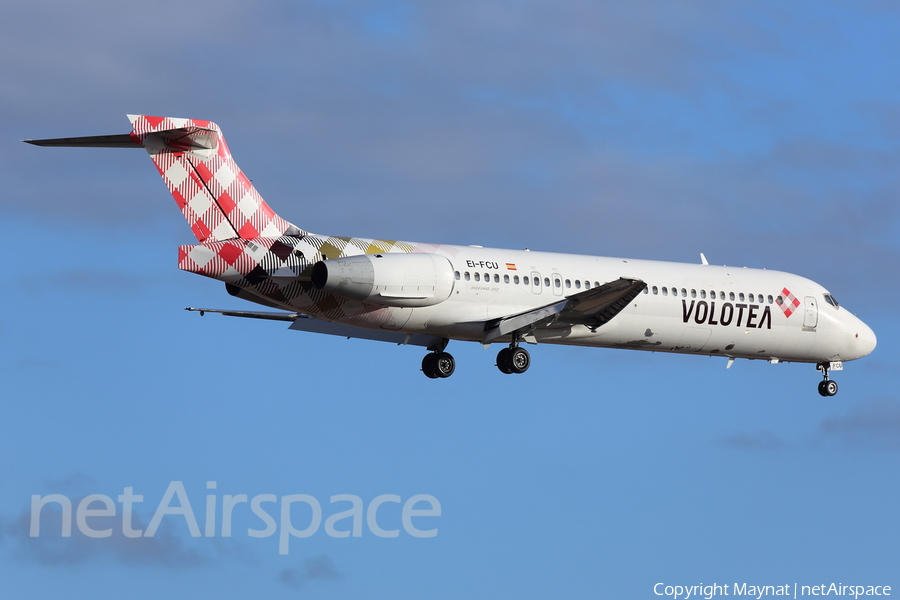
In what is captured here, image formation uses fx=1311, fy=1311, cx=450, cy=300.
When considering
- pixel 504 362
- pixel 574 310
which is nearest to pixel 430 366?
pixel 504 362

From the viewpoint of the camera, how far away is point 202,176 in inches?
1120

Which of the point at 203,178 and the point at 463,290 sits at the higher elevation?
the point at 203,178

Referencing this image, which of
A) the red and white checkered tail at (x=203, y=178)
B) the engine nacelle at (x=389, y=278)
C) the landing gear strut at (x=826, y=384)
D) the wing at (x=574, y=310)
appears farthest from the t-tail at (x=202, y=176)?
the landing gear strut at (x=826, y=384)

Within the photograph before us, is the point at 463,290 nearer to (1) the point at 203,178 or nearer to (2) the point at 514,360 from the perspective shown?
(2) the point at 514,360

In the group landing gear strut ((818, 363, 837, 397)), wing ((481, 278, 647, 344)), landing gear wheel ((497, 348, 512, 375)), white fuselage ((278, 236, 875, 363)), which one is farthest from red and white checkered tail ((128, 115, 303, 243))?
landing gear strut ((818, 363, 837, 397))

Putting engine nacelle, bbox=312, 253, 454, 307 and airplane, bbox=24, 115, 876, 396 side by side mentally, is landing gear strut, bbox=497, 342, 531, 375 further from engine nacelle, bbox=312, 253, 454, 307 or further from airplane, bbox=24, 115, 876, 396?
engine nacelle, bbox=312, 253, 454, 307

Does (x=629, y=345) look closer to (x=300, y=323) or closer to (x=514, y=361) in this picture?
(x=514, y=361)

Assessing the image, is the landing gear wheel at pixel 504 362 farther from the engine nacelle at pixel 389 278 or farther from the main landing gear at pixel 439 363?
the engine nacelle at pixel 389 278

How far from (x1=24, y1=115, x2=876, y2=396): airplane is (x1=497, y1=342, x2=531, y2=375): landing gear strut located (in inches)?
1.4

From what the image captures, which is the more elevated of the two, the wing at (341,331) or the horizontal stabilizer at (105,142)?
the horizontal stabilizer at (105,142)

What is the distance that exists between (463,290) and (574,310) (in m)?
2.74

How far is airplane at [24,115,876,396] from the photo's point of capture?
28.0 m

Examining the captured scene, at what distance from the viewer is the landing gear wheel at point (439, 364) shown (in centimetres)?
3278

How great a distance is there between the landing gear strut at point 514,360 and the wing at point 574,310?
1.85 feet
